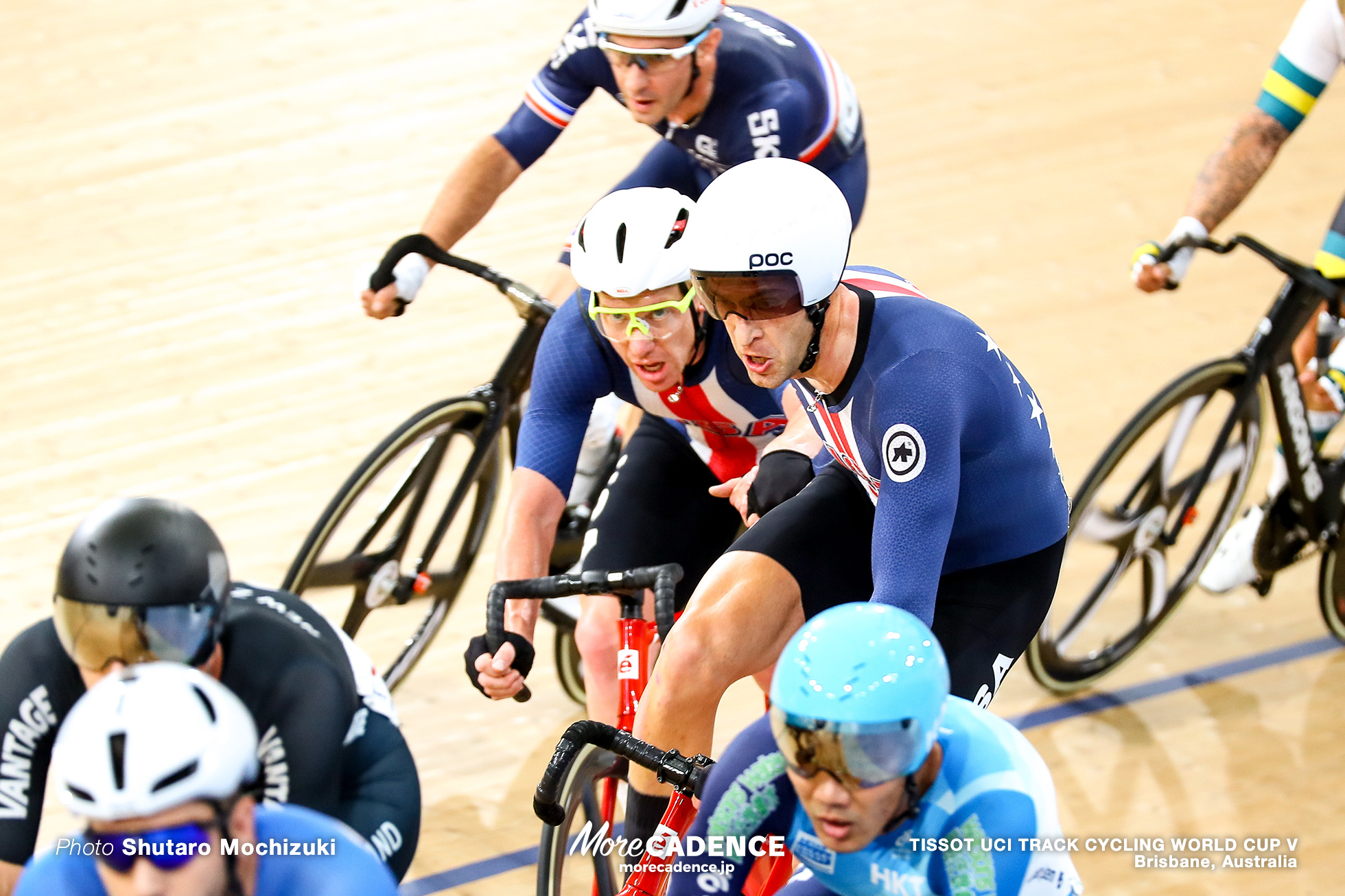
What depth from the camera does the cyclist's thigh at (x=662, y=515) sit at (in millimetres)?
3225

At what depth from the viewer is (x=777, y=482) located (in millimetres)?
2807

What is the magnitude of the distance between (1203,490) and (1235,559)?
0.75ft

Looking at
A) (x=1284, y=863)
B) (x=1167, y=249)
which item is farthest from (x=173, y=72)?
(x=1284, y=863)

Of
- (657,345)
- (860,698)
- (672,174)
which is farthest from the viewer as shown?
(672,174)

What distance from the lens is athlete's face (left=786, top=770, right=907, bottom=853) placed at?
193 centimetres

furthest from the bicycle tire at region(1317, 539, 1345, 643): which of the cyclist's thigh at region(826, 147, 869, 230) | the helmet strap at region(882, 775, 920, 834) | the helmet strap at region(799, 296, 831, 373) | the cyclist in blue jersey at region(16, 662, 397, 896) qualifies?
the cyclist in blue jersey at region(16, 662, 397, 896)

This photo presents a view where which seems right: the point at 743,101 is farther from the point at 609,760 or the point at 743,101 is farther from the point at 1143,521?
the point at 609,760

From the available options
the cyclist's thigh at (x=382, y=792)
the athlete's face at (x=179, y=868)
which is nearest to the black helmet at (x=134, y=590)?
the cyclist's thigh at (x=382, y=792)

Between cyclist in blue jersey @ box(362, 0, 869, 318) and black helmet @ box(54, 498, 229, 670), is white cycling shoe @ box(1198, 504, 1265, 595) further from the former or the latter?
black helmet @ box(54, 498, 229, 670)

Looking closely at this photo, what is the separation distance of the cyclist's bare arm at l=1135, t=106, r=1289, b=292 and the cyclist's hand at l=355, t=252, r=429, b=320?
186 centimetres

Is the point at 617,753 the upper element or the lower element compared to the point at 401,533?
upper

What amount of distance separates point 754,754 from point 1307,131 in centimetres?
563

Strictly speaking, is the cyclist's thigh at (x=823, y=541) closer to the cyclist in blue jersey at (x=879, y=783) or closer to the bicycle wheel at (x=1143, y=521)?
the cyclist in blue jersey at (x=879, y=783)

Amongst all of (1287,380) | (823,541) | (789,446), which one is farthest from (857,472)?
(1287,380)
